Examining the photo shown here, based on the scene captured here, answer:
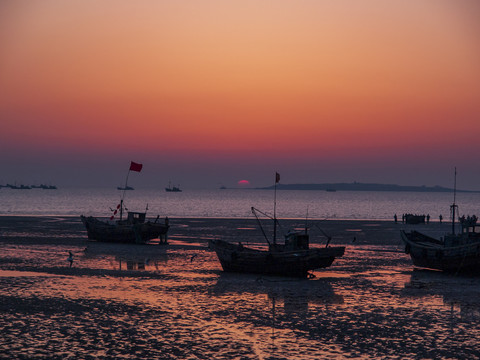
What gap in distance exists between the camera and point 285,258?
109 feet

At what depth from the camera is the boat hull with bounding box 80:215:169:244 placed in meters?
53.5

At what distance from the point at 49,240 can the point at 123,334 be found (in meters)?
38.3

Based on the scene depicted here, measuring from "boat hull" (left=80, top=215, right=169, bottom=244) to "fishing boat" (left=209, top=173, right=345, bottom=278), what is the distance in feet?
62.7

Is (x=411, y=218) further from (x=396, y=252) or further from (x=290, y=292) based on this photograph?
(x=290, y=292)

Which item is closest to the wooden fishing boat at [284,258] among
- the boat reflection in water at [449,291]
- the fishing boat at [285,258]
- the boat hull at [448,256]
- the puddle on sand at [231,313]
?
the fishing boat at [285,258]

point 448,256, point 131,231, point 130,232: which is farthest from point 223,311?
point 130,232

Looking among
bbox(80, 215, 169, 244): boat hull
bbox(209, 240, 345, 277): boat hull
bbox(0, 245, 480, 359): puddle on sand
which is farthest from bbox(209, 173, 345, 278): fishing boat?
bbox(80, 215, 169, 244): boat hull

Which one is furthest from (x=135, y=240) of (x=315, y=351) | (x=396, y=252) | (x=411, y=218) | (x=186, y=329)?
(x=411, y=218)

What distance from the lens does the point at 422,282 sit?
3272cm

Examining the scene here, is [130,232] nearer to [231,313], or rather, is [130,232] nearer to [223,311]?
[223,311]

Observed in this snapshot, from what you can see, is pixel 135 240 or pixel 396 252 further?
pixel 135 240

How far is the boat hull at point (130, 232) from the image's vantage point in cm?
5345

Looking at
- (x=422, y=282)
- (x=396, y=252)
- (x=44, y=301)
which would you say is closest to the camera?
(x=44, y=301)

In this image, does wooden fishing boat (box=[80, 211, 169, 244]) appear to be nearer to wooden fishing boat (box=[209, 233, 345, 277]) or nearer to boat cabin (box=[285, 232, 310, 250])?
wooden fishing boat (box=[209, 233, 345, 277])
